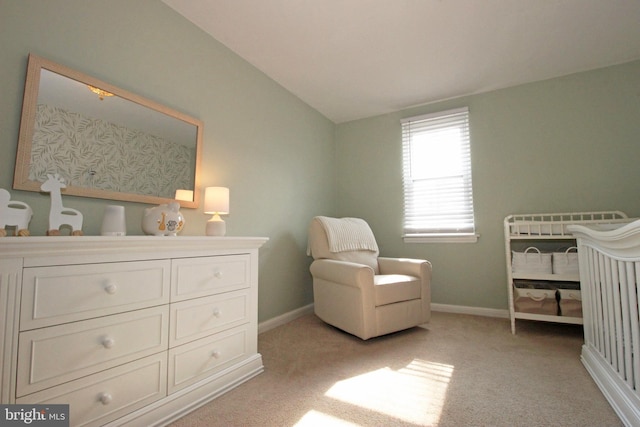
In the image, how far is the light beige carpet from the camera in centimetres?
135

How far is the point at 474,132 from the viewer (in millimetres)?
3154

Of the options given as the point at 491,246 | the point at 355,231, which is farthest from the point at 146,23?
the point at 491,246

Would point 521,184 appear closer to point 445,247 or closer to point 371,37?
point 445,247

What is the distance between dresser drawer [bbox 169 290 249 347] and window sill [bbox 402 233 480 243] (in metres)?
2.18

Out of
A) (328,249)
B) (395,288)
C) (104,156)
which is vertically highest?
(104,156)

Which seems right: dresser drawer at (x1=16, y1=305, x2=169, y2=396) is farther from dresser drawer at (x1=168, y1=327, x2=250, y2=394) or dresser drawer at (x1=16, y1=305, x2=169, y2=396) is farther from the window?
the window

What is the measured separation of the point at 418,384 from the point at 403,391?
0.13 meters

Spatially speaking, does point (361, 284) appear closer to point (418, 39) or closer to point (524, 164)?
point (418, 39)

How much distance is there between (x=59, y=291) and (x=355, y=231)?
2331 millimetres

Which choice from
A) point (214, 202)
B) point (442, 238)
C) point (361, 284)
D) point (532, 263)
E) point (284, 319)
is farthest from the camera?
point (442, 238)

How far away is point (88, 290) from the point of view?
1.11 meters

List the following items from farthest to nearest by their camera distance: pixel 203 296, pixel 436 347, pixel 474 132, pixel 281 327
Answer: pixel 474 132, pixel 281 327, pixel 436 347, pixel 203 296

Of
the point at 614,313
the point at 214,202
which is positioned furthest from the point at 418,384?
the point at 214,202

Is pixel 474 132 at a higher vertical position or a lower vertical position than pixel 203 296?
higher
